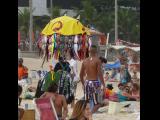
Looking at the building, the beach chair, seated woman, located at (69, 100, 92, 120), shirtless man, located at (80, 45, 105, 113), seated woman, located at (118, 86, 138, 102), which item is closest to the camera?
the beach chair

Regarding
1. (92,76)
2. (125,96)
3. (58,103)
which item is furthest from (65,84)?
(58,103)

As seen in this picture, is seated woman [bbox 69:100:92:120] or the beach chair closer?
the beach chair

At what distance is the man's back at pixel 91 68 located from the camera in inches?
360

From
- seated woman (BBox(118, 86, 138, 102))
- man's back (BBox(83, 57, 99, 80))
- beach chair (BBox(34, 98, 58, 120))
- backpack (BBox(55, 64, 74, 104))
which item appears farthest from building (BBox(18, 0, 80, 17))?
beach chair (BBox(34, 98, 58, 120))

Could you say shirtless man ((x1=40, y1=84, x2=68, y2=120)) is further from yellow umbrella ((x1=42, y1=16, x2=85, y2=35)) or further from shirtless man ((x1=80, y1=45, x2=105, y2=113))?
yellow umbrella ((x1=42, y1=16, x2=85, y2=35))

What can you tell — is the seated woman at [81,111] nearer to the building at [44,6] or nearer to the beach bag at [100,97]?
the beach bag at [100,97]

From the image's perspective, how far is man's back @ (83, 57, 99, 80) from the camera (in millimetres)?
9133

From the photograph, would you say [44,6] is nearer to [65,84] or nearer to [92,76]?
[65,84]

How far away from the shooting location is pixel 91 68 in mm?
9133

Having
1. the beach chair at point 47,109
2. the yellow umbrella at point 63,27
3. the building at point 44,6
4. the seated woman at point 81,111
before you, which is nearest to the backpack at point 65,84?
the yellow umbrella at point 63,27

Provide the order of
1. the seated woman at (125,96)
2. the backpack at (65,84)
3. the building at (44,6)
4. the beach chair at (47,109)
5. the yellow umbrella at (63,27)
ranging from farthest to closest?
the building at (44,6) → the yellow umbrella at (63,27) → the seated woman at (125,96) → the backpack at (65,84) → the beach chair at (47,109)
